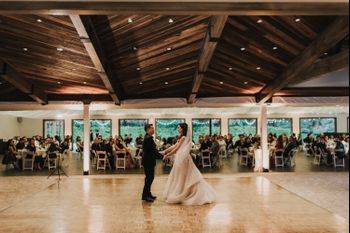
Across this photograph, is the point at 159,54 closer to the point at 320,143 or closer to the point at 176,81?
the point at 176,81

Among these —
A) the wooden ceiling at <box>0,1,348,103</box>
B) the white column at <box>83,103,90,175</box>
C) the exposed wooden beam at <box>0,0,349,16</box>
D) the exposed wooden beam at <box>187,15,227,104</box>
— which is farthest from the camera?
the white column at <box>83,103,90,175</box>

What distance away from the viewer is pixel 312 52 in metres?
8.01

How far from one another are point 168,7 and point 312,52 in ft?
18.0

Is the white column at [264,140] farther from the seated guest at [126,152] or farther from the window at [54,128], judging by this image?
the window at [54,128]

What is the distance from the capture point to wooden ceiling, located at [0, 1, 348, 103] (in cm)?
675

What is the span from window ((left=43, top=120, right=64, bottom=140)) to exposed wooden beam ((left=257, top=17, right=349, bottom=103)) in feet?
45.8

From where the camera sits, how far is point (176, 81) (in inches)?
478

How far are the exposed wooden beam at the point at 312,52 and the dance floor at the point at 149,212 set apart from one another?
2.82 m

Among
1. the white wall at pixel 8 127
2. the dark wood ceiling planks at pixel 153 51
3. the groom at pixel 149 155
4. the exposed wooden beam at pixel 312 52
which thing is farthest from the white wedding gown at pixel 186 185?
the white wall at pixel 8 127

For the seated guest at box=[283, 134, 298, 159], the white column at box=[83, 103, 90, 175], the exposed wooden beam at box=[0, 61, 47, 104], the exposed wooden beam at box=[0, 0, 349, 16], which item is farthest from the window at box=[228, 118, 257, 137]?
the exposed wooden beam at box=[0, 0, 349, 16]

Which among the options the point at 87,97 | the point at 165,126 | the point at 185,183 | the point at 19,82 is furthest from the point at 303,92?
the point at 165,126

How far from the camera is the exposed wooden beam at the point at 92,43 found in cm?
589

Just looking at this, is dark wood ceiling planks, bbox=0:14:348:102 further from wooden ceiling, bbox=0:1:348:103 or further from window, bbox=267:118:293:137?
window, bbox=267:118:293:137

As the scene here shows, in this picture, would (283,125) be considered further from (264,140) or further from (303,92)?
(264,140)
